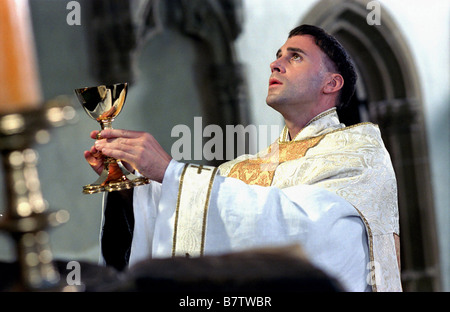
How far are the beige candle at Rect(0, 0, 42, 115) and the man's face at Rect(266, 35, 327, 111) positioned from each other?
2.26 metres

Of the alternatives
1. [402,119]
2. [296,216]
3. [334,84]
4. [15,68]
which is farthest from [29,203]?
[402,119]

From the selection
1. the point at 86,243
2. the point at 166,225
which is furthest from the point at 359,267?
the point at 86,243

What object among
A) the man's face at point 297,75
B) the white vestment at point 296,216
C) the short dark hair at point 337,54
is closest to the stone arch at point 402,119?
the short dark hair at point 337,54

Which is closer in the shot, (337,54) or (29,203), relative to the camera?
(29,203)

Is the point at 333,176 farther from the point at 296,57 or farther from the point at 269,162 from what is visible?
the point at 296,57

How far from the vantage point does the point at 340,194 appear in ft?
8.63

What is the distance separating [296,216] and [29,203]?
169cm

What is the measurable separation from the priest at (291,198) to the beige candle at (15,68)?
4.85 ft

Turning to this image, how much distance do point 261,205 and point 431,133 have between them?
6.56 meters

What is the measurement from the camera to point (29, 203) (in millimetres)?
810

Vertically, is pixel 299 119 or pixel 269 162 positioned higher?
pixel 299 119

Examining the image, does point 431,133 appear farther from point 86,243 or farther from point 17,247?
point 17,247

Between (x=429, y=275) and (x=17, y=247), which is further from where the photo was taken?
(x=429, y=275)

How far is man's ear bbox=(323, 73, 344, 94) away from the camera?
3191 mm
